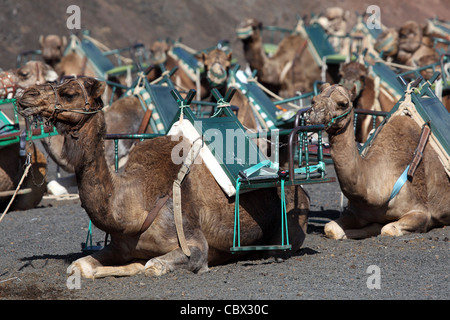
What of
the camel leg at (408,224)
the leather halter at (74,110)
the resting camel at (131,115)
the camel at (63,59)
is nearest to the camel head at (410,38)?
the camel at (63,59)

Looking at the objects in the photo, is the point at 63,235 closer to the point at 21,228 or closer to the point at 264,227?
the point at 21,228

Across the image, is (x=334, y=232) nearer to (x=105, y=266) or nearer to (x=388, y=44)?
(x=105, y=266)

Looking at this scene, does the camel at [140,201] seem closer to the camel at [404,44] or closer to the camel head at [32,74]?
the camel head at [32,74]

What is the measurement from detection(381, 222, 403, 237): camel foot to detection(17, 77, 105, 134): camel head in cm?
309

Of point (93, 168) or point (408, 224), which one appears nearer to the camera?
point (93, 168)

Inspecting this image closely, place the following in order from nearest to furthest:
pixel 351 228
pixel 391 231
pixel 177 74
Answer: pixel 391 231 → pixel 351 228 → pixel 177 74

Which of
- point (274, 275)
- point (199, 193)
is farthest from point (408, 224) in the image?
point (199, 193)

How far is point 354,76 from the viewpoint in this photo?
9.91 m

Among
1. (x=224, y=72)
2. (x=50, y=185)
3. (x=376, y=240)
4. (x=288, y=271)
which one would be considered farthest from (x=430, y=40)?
(x=288, y=271)

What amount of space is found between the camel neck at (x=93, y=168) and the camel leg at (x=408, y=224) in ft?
9.27

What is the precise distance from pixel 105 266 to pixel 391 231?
2751mm

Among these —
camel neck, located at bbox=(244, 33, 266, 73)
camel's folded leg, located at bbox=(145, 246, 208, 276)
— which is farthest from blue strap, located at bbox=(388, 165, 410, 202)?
camel neck, located at bbox=(244, 33, 266, 73)

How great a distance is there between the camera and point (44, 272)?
5.75 metres
